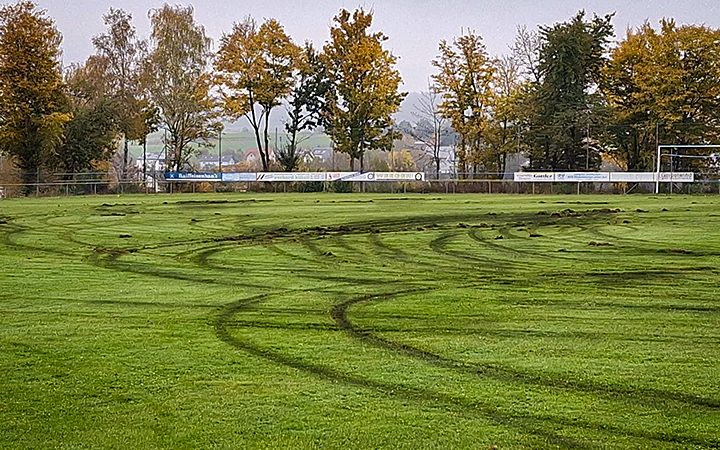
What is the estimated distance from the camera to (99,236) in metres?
21.5

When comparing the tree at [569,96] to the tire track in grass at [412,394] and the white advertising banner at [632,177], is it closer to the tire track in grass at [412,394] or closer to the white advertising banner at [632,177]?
the white advertising banner at [632,177]

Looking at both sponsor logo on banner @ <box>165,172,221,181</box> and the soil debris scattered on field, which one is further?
sponsor logo on banner @ <box>165,172,221,181</box>

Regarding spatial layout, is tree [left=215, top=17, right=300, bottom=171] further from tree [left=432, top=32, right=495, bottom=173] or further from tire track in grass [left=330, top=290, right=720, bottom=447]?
tire track in grass [left=330, top=290, right=720, bottom=447]

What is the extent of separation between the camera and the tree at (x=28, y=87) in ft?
175

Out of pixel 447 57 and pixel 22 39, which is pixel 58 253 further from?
pixel 447 57

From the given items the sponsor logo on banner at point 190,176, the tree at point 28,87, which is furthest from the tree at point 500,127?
the tree at point 28,87

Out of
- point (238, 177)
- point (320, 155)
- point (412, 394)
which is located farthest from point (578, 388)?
point (320, 155)

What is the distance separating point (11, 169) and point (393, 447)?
57.6 m

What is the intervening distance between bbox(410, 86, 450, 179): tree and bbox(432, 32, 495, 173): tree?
2936 millimetres

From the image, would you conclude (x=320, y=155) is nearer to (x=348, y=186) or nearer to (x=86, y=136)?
(x=348, y=186)

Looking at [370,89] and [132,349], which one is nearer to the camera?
[132,349]

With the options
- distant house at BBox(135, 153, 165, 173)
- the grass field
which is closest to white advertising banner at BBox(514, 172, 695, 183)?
distant house at BBox(135, 153, 165, 173)

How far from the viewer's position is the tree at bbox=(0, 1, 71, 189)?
175 feet

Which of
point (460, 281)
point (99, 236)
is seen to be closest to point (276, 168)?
point (99, 236)
